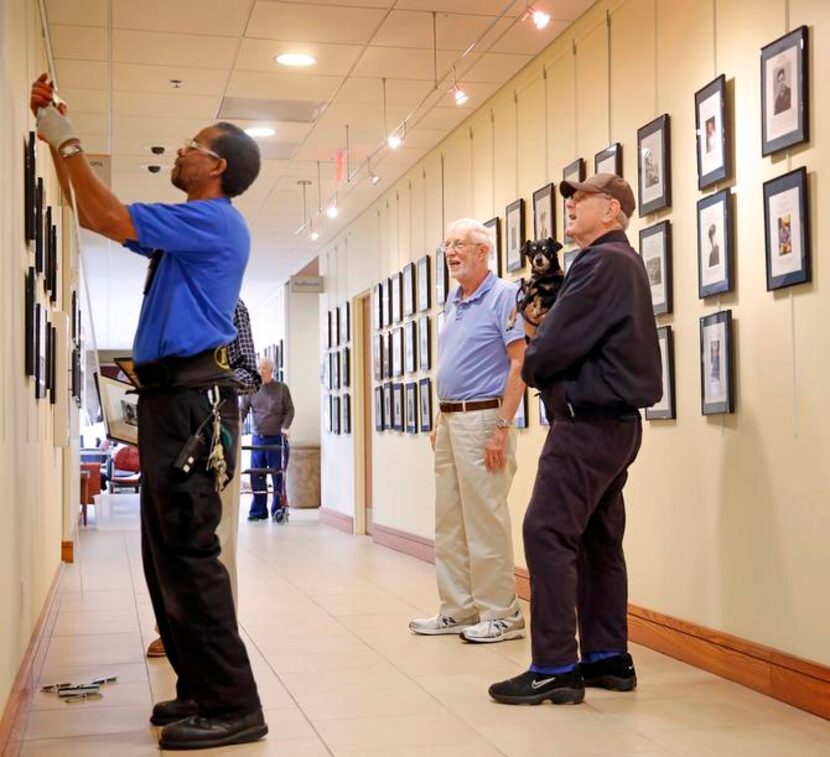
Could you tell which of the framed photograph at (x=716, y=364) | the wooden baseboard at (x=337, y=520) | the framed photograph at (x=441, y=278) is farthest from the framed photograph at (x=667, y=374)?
the wooden baseboard at (x=337, y=520)

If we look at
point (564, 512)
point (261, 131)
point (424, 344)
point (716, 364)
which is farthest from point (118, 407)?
point (424, 344)

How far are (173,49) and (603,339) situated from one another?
3.60 meters

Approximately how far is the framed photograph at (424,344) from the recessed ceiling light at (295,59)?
7.96 ft

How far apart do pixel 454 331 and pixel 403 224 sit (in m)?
4.41

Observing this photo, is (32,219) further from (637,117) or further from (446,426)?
(637,117)

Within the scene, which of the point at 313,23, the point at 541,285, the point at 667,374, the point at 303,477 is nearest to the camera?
the point at 541,285

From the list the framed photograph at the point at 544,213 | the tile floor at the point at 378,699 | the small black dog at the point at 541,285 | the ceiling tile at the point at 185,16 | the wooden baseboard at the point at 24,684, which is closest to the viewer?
the wooden baseboard at the point at 24,684

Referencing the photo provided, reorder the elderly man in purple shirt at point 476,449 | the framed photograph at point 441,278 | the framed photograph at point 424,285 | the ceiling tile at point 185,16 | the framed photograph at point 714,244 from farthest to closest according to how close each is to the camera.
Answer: the framed photograph at point 424,285
the framed photograph at point 441,278
the ceiling tile at point 185,16
the elderly man in purple shirt at point 476,449
the framed photograph at point 714,244

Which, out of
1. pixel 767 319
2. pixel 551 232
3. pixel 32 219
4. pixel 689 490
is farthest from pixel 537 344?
pixel 551 232

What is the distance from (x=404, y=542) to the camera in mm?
9062

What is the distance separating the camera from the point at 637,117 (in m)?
5.29

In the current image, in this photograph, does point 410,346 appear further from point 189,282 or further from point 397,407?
point 189,282

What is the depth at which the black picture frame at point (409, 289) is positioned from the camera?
9062mm

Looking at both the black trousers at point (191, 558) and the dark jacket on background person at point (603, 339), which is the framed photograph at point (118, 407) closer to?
the black trousers at point (191, 558)
